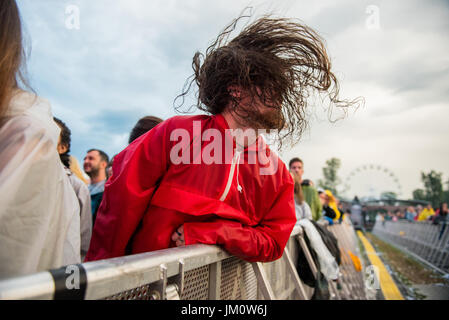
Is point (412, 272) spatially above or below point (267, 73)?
below

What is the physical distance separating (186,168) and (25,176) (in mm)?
726

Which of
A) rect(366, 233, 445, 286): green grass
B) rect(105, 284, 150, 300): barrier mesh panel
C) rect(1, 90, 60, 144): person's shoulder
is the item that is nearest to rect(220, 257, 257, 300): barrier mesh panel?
rect(105, 284, 150, 300): barrier mesh panel

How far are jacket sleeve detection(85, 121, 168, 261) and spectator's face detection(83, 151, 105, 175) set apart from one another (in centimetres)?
287

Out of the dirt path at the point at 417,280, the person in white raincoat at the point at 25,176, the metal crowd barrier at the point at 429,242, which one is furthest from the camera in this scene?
the metal crowd barrier at the point at 429,242

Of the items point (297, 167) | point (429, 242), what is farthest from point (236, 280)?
point (429, 242)

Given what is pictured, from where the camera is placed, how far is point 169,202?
1417 millimetres

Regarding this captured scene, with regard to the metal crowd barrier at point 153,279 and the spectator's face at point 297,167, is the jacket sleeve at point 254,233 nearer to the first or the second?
the metal crowd barrier at point 153,279

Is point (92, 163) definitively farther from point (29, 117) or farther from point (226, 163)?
point (29, 117)

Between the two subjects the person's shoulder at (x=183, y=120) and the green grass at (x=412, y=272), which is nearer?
the person's shoulder at (x=183, y=120)

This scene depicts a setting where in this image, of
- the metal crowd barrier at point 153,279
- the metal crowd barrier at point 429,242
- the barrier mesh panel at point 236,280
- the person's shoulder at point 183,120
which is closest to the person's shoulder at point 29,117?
the metal crowd barrier at point 153,279

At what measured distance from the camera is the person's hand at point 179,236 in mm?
1407

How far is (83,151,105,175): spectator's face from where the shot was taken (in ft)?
13.7

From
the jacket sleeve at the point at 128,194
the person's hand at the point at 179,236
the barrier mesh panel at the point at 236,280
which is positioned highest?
the jacket sleeve at the point at 128,194

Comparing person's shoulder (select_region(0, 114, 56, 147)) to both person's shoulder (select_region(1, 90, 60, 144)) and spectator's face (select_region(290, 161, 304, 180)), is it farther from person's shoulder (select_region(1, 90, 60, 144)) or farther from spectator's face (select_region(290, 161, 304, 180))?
spectator's face (select_region(290, 161, 304, 180))
